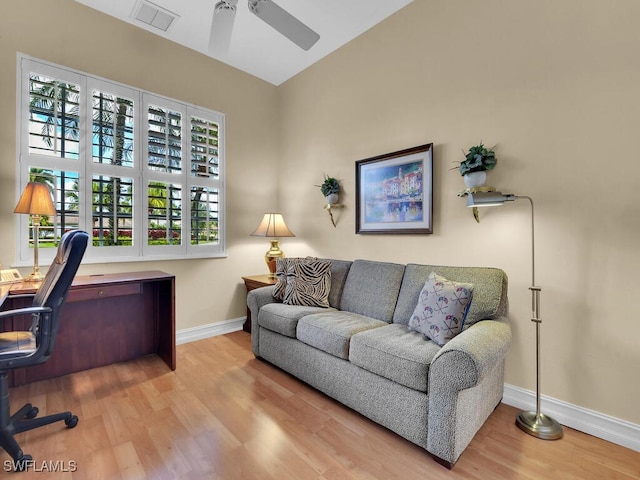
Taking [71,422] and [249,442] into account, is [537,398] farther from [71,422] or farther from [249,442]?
[71,422]

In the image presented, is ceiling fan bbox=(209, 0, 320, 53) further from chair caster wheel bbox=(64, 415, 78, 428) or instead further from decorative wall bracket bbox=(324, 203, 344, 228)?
chair caster wheel bbox=(64, 415, 78, 428)

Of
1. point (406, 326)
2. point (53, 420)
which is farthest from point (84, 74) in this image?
point (406, 326)

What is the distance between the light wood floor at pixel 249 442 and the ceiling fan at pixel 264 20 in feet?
8.15

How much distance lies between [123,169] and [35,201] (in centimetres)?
82

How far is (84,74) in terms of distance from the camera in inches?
103

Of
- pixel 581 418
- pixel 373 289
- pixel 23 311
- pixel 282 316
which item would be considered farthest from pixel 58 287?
pixel 581 418

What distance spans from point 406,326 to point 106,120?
10.2 ft

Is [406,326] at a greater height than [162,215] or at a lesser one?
lesser

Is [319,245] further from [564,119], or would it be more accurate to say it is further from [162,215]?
[564,119]

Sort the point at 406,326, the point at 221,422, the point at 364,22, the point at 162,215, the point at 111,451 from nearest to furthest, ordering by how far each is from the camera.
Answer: the point at 111,451
the point at 221,422
the point at 406,326
the point at 364,22
the point at 162,215

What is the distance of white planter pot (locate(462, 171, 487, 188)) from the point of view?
2.14 meters

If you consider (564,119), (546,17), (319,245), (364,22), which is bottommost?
(319,245)

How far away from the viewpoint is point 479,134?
2.25 m

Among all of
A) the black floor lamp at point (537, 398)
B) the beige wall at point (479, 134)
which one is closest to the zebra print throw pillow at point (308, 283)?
the beige wall at point (479, 134)
